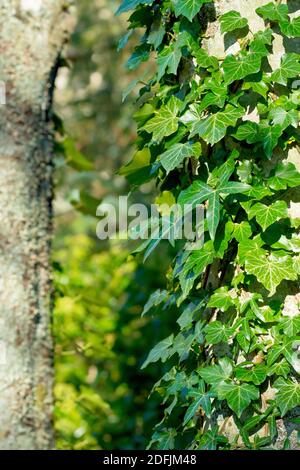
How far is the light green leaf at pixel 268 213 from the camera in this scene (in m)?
1.94

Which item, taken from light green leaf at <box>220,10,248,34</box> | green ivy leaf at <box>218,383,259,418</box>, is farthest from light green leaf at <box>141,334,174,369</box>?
light green leaf at <box>220,10,248,34</box>

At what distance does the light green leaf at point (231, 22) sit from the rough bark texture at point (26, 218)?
107 centimetres

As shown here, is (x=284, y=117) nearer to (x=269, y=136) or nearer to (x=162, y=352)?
(x=269, y=136)

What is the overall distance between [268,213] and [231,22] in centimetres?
52

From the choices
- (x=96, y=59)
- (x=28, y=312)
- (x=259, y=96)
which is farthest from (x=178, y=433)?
(x=96, y=59)

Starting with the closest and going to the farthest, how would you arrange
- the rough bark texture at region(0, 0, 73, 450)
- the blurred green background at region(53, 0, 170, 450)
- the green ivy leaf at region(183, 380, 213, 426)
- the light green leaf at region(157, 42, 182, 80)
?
the green ivy leaf at region(183, 380, 213, 426) < the light green leaf at region(157, 42, 182, 80) < the rough bark texture at region(0, 0, 73, 450) < the blurred green background at region(53, 0, 170, 450)

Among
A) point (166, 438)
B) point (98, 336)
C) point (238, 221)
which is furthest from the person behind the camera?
point (98, 336)

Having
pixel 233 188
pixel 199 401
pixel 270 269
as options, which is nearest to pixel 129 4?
pixel 233 188

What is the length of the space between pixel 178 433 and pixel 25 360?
769 millimetres

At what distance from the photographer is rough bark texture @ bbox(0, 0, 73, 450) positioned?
2779mm

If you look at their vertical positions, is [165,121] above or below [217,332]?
above

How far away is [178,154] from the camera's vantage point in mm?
2061

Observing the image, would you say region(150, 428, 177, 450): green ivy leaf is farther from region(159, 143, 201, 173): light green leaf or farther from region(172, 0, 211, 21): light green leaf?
region(172, 0, 211, 21): light green leaf

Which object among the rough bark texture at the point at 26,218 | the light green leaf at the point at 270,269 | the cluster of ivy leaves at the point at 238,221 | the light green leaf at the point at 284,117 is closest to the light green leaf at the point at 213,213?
the cluster of ivy leaves at the point at 238,221
